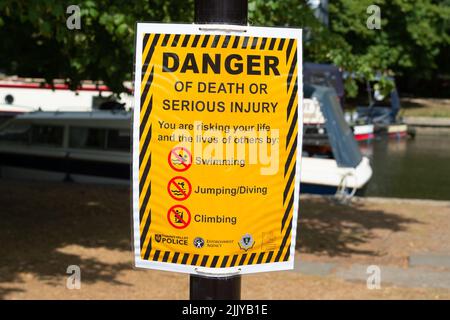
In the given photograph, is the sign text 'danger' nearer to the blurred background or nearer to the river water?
the blurred background

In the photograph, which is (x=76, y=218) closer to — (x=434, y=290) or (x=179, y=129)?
(x=434, y=290)

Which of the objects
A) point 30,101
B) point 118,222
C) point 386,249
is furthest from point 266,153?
point 30,101

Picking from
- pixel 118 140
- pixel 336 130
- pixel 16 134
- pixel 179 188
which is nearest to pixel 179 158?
pixel 179 188

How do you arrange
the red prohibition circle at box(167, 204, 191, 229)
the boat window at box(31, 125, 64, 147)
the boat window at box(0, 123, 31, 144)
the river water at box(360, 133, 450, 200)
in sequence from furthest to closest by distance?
the river water at box(360, 133, 450, 200) < the boat window at box(0, 123, 31, 144) < the boat window at box(31, 125, 64, 147) < the red prohibition circle at box(167, 204, 191, 229)

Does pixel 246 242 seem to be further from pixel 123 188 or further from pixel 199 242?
pixel 123 188

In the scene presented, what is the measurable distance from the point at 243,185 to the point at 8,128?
18.3 metres

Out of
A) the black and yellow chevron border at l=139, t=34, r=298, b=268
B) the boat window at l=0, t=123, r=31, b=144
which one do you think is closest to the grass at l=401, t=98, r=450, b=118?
the boat window at l=0, t=123, r=31, b=144

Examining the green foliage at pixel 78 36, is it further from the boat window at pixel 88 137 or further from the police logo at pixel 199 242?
the police logo at pixel 199 242

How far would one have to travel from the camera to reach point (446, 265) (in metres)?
11.6

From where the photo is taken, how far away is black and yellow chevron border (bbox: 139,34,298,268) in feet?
11.7

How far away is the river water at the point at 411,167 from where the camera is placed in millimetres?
23353

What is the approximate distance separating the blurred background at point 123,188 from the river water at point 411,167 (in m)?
0.12

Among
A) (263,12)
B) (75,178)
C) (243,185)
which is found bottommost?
(75,178)

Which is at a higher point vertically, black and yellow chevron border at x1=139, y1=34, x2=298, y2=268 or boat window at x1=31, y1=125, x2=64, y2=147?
black and yellow chevron border at x1=139, y1=34, x2=298, y2=268
